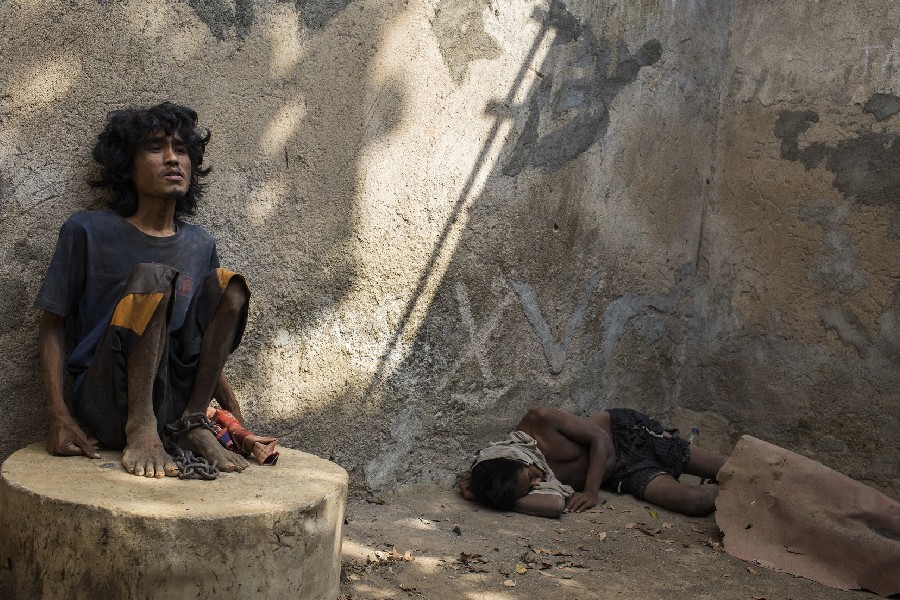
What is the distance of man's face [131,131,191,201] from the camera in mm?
2875

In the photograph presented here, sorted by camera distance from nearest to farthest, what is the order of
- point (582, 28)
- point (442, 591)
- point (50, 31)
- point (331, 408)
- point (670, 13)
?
point (50, 31)
point (442, 591)
point (331, 408)
point (582, 28)
point (670, 13)

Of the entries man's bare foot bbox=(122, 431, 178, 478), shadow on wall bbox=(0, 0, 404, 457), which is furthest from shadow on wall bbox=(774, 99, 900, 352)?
man's bare foot bbox=(122, 431, 178, 478)

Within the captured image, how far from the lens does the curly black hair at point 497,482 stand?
3842 millimetres

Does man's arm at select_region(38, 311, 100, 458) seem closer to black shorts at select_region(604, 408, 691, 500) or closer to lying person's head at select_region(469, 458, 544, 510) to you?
lying person's head at select_region(469, 458, 544, 510)

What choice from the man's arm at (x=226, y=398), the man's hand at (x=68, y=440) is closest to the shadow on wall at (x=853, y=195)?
the man's arm at (x=226, y=398)

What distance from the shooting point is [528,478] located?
3930 mm

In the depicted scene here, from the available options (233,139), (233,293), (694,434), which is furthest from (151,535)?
(694,434)

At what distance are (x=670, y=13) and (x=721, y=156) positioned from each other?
2.74ft

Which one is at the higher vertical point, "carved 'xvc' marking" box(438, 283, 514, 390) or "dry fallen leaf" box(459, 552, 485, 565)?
"carved 'xvc' marking" box(438, 283, 514, 390)

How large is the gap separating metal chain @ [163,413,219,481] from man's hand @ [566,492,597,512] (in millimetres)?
1784

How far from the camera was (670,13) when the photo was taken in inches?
189

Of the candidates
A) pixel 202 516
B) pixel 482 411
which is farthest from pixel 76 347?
pixel 482 411

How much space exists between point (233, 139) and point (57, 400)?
1.08 metres

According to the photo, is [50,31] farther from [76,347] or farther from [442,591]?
[442,591]
